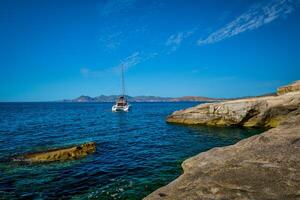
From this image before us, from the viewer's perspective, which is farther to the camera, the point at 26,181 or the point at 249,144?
the point at 26,181

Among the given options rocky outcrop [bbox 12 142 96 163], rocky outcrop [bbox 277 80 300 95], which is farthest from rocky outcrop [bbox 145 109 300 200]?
rocky outcrop [bbox 277 80 300 95]

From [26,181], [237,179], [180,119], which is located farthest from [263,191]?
[180,119]

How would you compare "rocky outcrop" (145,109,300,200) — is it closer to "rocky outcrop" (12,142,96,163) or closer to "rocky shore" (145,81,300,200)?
"rocky shore" (145,81,300,200)

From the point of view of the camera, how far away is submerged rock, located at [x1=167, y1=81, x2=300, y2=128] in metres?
33.0

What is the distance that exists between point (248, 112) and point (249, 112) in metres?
0.15

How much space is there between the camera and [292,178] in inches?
313

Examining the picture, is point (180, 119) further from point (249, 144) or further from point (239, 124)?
point (249, 144)

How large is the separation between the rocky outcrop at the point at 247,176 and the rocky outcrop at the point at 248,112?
2401cm

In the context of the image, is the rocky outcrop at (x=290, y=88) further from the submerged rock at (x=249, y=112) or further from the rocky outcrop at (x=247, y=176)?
the rocky outcrop at (x=247, y=176)

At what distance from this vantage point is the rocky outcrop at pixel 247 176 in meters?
7.47

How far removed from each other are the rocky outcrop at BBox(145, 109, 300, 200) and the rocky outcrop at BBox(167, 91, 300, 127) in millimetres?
24013

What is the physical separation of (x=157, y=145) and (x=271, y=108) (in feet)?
63.7

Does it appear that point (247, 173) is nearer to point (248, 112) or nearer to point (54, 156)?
point (54, 156)

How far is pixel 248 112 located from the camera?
3641cm
